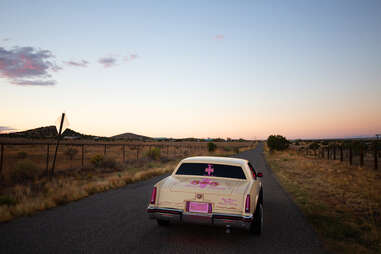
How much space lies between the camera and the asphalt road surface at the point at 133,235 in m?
4.81

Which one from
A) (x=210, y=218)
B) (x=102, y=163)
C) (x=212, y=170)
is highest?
(x=212, y=170)

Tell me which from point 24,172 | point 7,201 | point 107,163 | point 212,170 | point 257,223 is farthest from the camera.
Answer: point 107,163

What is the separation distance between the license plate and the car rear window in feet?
3.70

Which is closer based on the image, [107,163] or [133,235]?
[133,235]

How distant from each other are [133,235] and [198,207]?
1502 millimetres

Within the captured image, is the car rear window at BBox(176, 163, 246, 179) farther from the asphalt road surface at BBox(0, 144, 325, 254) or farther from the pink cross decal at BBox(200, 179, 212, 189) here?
the asphalt road surface at BBox(0, 144, 325, 254)

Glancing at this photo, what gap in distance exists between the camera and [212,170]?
20.2 feet

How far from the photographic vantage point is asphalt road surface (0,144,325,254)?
4.81 meters

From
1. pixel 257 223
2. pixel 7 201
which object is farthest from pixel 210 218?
pixel 7 201

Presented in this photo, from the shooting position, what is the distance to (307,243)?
5215 mm

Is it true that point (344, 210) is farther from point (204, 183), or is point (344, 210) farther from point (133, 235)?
point (133, 235)

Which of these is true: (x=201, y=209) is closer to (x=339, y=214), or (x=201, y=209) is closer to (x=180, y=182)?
(x=180, y=182)

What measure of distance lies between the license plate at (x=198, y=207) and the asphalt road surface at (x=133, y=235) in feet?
2.03

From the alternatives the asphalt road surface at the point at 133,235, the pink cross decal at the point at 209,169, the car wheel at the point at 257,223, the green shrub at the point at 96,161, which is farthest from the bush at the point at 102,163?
the car wheel at the point at 257,223
